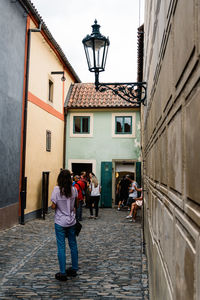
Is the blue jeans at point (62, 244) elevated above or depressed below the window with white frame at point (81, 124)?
below

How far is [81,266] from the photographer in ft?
20.5

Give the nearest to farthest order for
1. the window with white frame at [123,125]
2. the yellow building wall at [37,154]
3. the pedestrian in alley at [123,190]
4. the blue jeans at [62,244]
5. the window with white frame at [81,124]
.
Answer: the blue jeans at [62,244]
the yellow building wall at [37,154]
the pedestrian in alley at [123,190]
the window with white frame at [123,125]
the window with white frame at [81,124]

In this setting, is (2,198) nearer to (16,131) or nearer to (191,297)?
(16,131)

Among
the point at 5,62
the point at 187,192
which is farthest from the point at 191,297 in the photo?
the point at 5,62

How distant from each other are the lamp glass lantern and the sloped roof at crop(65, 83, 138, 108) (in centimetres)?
1120

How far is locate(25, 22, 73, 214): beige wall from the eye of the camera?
41.6ft

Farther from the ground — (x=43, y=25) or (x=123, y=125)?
(x=43, y=25)

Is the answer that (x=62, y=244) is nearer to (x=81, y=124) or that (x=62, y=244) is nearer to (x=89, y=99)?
(x=81, y=124)

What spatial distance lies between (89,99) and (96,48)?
12.4 m

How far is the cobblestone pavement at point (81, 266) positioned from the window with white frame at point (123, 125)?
859 centimetres

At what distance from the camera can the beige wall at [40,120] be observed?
500 inches

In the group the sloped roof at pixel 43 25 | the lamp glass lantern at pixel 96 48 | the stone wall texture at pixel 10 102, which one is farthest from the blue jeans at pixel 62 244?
the sloped roof at pixel 43 25

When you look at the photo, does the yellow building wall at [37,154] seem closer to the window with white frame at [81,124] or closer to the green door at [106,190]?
the window with white frame at [81,124]

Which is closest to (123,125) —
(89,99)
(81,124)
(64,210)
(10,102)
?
(81,124)
